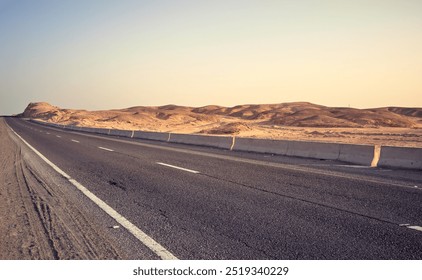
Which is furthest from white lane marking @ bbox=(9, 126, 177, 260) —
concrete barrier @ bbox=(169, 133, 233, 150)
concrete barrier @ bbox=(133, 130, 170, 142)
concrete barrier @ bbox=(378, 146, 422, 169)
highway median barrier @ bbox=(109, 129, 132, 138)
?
highway median barrier @ bbox=(109, 129, 132, 138)

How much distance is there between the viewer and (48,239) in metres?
4.45

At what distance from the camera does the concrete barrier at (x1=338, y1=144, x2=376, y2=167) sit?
41.9ft

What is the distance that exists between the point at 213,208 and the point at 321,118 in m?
66.8

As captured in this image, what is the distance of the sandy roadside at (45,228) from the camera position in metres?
4.00

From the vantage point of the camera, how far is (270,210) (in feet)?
19.4

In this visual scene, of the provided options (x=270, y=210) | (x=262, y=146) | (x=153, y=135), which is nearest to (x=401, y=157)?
(x=262, y=146)

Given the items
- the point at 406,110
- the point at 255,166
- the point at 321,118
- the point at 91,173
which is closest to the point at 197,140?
the point at 255,166

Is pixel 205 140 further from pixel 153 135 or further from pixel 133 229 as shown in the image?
pixel 133 229

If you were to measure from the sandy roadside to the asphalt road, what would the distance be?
577 mm

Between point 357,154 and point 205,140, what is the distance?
39.3ft

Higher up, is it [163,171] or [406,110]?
[406,110]

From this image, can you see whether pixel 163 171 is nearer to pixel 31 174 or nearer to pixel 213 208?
pixel 31 174

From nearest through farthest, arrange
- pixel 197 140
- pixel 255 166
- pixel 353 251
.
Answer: pixel 353 251 → pixel 255 166 → pixel 197 140
